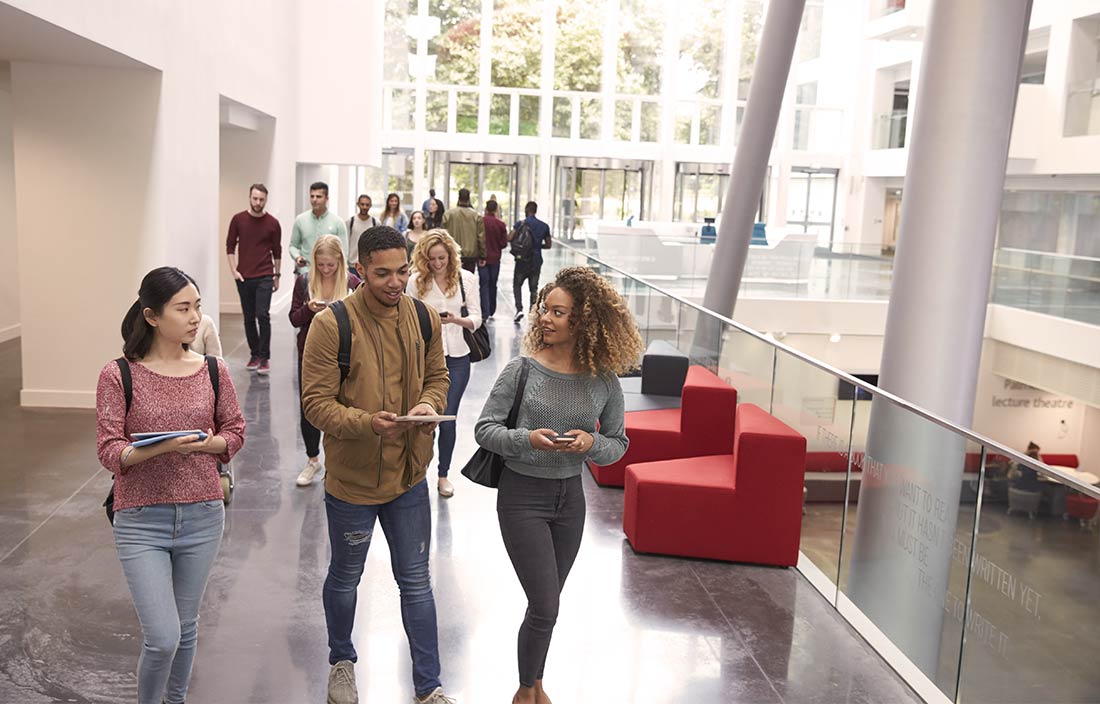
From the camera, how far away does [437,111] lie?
34.4m

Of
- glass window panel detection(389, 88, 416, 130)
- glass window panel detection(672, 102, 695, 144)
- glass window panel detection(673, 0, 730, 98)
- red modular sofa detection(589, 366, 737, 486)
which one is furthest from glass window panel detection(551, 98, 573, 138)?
red modular sofa detection(589, 366, 737, 486)

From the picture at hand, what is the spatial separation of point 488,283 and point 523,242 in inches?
33.6

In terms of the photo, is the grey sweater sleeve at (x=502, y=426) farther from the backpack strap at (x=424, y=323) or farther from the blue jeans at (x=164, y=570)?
the blue jeans at (x=164, y=570)

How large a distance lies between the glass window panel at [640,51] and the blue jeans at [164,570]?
1309 inches

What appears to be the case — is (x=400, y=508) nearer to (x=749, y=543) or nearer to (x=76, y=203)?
(x=749, y=543)

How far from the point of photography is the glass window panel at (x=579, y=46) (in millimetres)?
37094

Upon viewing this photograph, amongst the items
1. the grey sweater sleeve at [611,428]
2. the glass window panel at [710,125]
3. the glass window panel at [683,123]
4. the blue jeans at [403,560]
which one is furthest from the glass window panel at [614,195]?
Result: the blue jeans at [403,560]

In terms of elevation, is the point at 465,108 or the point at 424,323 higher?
the point at 465,108

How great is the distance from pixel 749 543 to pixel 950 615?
1.69 meters

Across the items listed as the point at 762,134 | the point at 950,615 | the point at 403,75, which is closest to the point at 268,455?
the point at 950,615

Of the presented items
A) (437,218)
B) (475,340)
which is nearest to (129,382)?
(475,340)

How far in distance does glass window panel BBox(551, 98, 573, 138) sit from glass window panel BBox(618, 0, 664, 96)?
74.9 inches

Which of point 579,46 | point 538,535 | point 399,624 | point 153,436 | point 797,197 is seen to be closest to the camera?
point 153,436

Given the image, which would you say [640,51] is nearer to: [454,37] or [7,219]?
[454,37]
